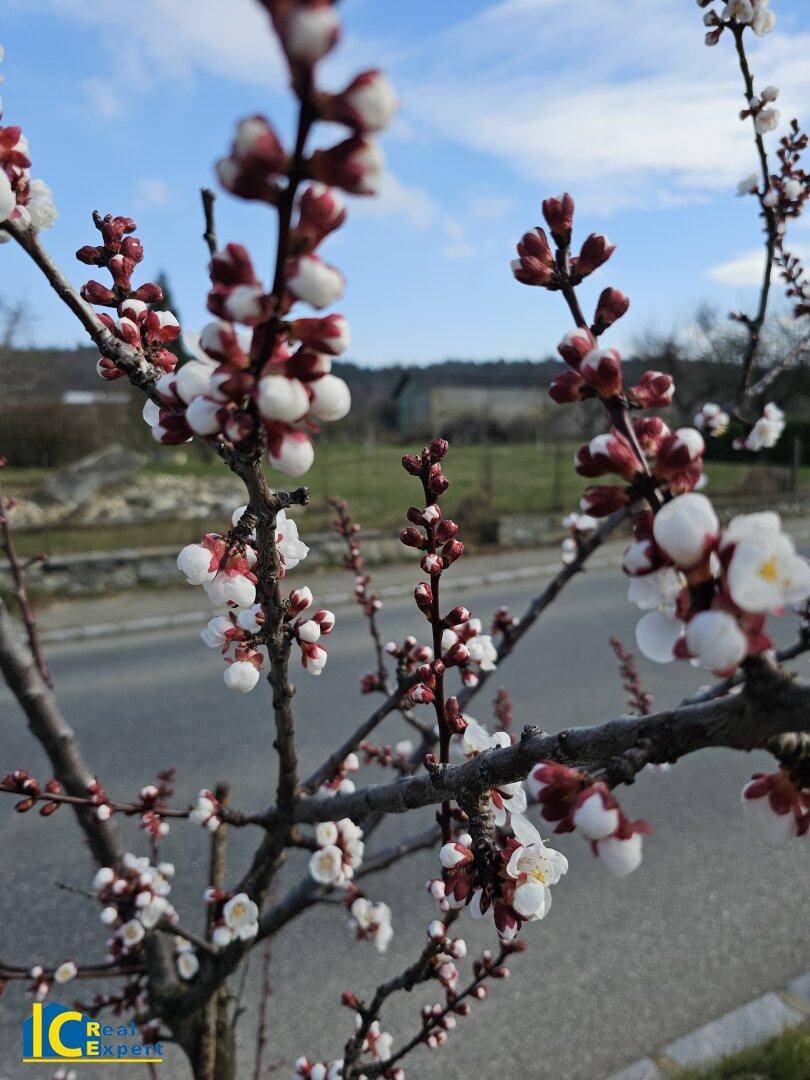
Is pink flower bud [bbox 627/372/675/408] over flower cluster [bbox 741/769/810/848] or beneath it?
over

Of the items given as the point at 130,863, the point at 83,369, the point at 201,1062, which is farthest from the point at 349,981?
the point at 83,369

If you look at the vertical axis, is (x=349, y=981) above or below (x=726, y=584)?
below

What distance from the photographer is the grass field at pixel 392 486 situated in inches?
481

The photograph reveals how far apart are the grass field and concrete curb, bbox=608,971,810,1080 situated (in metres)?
10.2

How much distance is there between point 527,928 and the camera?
3.79 meters

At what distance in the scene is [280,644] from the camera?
1107 millimetres

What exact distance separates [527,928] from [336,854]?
2.54 m

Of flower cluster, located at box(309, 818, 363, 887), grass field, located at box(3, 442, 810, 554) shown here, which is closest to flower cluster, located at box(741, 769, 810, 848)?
flower cluster, located at box(309, 818, 363, 887)

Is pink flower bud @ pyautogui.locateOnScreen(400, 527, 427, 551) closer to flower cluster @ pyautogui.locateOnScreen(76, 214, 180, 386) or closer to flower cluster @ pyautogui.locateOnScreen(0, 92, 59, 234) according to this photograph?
flower cluster @ pyautogui.locateOnScreen(76, 214, 180, 386)

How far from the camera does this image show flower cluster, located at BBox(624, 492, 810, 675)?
0.60 metres

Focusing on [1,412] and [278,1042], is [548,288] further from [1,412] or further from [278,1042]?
[1,412]

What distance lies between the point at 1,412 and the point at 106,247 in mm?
19578

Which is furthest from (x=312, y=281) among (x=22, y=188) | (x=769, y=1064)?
(x=769, y=1064)

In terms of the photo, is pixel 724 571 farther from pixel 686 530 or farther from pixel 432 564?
pixel 432 564
